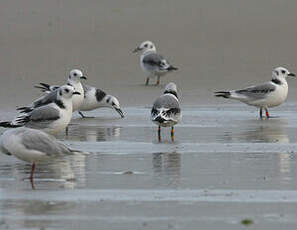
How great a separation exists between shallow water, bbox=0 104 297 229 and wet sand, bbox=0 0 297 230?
12 mm

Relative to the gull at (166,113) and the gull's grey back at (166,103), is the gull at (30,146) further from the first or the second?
the gull's grey back at (166,103)

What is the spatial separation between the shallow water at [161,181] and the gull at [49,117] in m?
0.29

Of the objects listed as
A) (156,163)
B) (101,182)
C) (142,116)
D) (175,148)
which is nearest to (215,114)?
(142,116)

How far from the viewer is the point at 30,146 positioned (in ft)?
32.9

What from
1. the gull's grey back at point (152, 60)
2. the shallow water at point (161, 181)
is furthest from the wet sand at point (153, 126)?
the gull's grey back at point (152, 60)

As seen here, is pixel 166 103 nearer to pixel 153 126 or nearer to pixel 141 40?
pixel 153 126

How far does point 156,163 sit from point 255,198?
234 centimetres

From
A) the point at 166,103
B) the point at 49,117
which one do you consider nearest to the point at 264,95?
the point at 166,103

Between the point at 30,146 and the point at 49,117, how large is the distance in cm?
322

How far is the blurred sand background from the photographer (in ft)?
70.2

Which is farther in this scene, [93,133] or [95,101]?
[95,101]

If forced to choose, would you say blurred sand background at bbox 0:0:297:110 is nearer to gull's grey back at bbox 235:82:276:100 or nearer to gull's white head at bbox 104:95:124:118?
gull's white head at bbox 104:95:124:118

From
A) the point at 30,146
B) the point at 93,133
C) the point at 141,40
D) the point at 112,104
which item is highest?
the point at 141,40

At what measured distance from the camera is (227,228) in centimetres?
754
